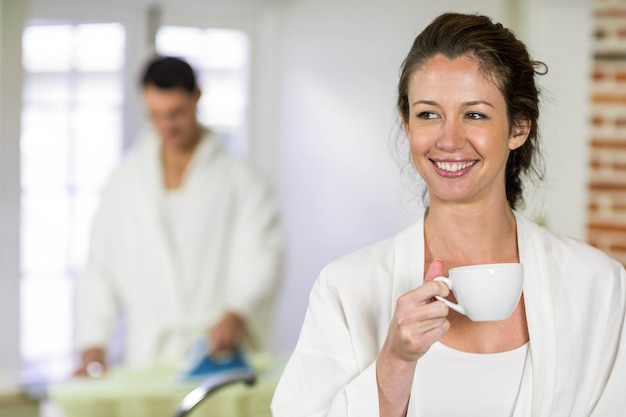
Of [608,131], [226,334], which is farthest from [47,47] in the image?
[608,131]

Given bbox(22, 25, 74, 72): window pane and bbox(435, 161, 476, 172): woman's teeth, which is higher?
bbox(22, 25, 74, 72): window pane

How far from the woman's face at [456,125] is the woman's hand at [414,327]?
3.9 inches

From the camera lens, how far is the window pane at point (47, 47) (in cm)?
307

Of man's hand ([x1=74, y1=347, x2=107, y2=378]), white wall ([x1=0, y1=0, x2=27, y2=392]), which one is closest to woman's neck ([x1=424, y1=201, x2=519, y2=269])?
man's hand ([x1=74, y1=347, x2=107, y2=378])

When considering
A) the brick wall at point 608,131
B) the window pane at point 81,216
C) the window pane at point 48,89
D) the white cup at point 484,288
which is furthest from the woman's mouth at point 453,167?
the window pane at point 81,216

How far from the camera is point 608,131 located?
8.41 feet

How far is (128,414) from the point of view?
5.43 ft

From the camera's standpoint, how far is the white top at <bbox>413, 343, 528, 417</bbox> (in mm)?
945

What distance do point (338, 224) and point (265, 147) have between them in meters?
0.45

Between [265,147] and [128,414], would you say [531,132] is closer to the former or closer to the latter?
[128,414]

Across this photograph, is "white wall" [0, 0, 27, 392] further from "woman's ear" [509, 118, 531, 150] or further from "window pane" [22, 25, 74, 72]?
"woman's ear" [509, 118, 531, 150]

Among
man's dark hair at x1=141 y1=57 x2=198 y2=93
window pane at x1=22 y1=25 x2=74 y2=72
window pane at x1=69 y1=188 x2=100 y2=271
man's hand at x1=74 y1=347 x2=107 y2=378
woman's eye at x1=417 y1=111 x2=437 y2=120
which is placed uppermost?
window pane at x1=22 y1=25 x2=74 y2=72

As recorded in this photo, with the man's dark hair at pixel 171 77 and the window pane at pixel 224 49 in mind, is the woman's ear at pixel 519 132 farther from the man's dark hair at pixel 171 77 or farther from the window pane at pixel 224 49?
the window pane at pixel 224 49

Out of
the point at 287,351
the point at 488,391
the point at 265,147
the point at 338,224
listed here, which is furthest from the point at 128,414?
the point at 265,147
